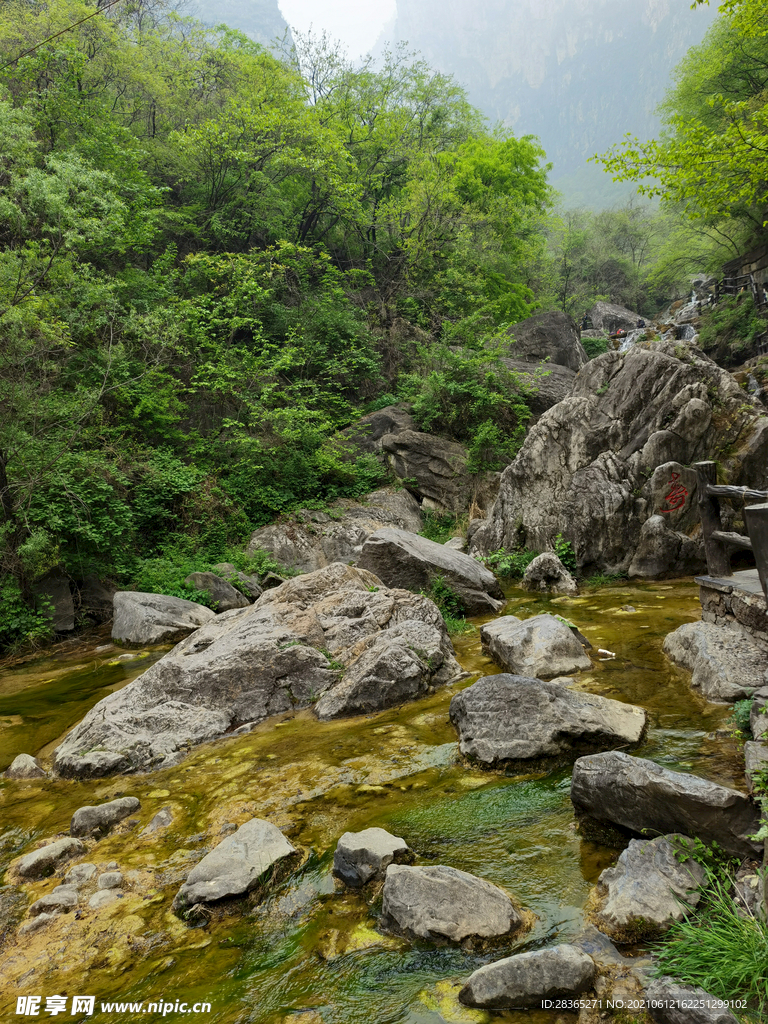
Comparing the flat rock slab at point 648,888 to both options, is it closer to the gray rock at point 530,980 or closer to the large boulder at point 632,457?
the gray rock at point 530,980

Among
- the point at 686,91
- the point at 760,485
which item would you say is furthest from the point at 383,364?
the point at 686,91

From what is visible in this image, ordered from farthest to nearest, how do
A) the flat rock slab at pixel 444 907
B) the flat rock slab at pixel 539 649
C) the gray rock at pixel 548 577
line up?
the gray rock at pixel 548 577, the flat rock slab at pixel 539 649, the flat rock slab at pixel 444 907

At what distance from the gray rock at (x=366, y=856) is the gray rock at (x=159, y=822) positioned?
1.64 metres

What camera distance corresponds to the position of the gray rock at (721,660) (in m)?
5.06

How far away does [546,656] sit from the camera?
250 inches

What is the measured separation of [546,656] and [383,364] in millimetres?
17986

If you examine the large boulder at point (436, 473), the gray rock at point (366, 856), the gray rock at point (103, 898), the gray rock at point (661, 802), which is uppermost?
the large boulder at point (436, 473)

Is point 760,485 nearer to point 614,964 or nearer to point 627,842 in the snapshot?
point 627,842

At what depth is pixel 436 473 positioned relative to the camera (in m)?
18.2

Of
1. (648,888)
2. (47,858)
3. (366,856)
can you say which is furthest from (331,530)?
(648,888)

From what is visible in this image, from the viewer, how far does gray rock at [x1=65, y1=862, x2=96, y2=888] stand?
11.8 ft

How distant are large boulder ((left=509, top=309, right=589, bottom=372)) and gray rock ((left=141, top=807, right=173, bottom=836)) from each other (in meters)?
20.0

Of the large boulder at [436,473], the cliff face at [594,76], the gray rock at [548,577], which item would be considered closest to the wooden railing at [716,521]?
the gray rock at [548,577]

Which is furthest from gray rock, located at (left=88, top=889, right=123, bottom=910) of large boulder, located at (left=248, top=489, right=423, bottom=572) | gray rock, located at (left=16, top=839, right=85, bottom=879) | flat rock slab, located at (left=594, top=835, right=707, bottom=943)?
large boulder, located at (left=248, top=489, right=423, bottom=572)
